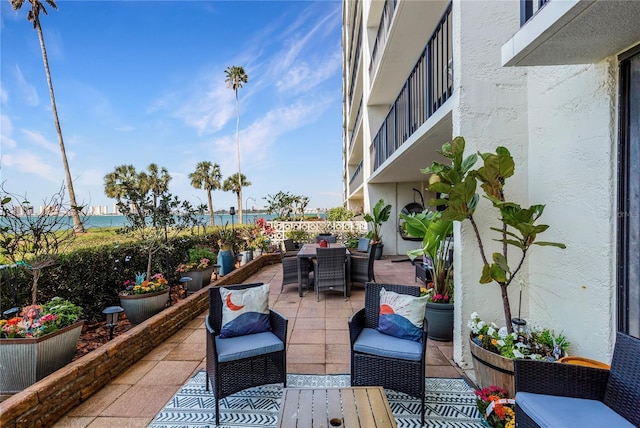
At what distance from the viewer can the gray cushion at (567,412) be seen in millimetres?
1729

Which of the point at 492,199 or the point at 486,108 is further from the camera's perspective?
the point at 486,108

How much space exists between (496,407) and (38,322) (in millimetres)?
4176

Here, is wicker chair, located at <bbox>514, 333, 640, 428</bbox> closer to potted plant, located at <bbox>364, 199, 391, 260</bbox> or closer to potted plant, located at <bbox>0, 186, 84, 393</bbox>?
potted plant, located at <bbox>0, 186, 84, 393</bbox>

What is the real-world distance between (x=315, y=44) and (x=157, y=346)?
660 inches

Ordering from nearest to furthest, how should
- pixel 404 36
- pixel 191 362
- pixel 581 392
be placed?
pixel 581 392, pixel 191 362, pixel 404 36

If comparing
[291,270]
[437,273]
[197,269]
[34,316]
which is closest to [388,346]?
[437,273]

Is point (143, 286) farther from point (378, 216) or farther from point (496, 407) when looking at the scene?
point (378, 216)

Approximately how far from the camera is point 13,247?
3646 millimetres

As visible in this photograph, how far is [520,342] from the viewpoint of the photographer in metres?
2.79

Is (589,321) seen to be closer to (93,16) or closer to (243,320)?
(243,320)

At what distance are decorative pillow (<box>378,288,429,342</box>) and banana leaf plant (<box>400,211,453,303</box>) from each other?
993mm

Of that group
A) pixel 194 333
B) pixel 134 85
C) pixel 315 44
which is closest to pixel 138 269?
pixel 194 333

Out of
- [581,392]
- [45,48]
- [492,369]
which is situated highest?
[45,48]

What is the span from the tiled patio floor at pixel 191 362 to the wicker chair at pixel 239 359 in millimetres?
532
